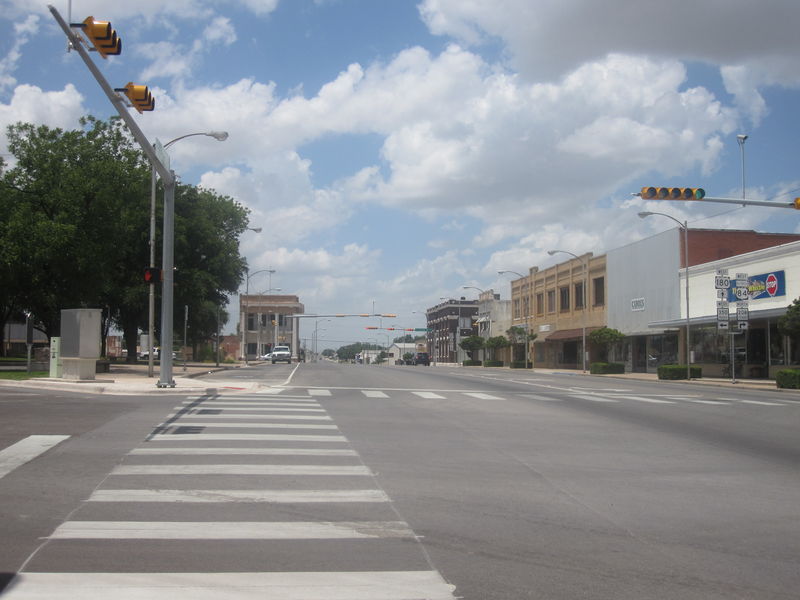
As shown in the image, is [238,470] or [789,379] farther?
[789,379]

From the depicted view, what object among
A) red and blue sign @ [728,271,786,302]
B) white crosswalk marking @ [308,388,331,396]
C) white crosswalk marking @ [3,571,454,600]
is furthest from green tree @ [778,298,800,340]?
white crosswalk marking @ [3,571,454,600]

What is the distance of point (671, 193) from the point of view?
2236 centimetres

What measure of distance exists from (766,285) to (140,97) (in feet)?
124

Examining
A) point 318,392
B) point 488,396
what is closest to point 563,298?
point 488,396

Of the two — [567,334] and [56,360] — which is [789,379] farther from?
[567,334]

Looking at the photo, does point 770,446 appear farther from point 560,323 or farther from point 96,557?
point 560,323

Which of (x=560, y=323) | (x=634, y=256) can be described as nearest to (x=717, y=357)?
(x=634, y=256)

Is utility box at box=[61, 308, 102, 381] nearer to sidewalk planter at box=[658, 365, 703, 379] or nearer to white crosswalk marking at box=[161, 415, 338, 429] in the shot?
white crosswalk marking at box=[161, 415, 338, 429]

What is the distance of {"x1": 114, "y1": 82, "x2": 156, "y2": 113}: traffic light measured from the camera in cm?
1402

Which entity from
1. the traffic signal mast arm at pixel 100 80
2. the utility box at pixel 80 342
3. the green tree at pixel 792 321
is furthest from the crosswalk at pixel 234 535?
the green tree at pixel 792 321

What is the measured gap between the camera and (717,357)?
46.8 m

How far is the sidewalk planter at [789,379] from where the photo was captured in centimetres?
3359

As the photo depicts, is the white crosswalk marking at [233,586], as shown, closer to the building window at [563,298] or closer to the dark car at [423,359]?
the building window at [563,298]

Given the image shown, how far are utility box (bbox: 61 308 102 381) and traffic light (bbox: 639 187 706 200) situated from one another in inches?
694
